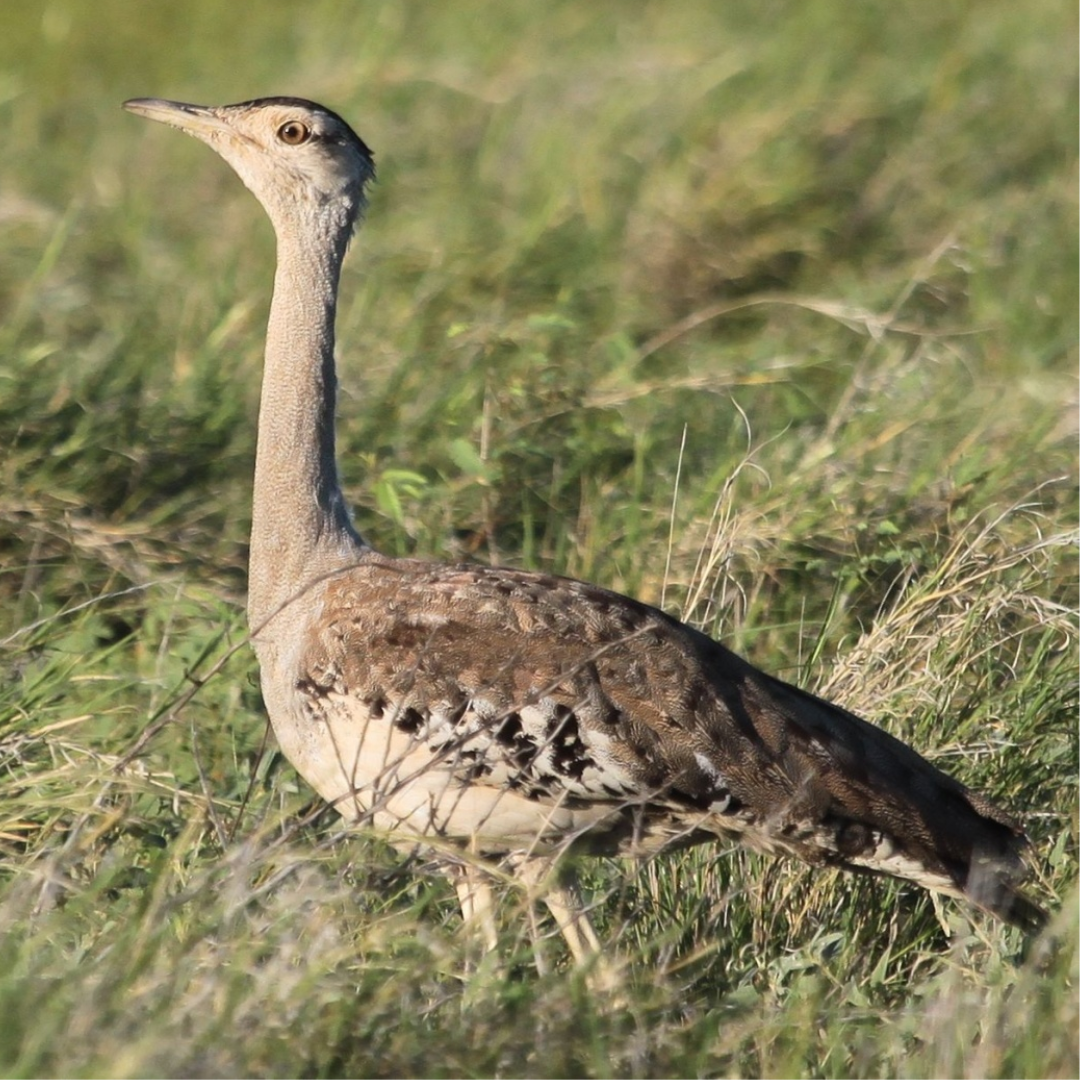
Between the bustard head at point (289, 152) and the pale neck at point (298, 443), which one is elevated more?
the bustard head at point (289, 152)

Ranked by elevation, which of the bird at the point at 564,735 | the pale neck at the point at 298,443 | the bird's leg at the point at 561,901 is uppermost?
the pale neck at the point at 298,443

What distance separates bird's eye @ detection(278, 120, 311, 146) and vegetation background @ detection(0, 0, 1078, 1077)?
3.52 feet

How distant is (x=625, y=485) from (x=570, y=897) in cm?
204

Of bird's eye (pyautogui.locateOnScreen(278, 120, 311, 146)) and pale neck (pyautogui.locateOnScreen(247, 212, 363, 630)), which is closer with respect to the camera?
pale neck (pyautogui.locateOnScreen(247, 212, 363, 630))

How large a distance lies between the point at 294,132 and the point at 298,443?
662mm

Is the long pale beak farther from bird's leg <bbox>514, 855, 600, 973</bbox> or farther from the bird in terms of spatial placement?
bird's leg <bbox>514, 855, 600, 973</bbox>

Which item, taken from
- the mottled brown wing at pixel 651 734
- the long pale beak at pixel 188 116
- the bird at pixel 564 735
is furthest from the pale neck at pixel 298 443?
the long pale beak at pixel 188 116

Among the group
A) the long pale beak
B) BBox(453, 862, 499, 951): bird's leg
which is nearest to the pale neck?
the long pale beak

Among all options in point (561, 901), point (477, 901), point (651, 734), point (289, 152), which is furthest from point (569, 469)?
point (561, 901)

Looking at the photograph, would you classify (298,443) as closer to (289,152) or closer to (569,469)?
(289,152)

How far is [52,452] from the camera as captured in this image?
490 cm

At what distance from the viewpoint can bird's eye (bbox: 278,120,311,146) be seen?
399 cm

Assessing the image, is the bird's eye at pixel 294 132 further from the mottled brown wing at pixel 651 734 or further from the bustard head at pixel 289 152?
the mottled brown wing at pixel 651 734

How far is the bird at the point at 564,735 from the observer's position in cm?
352
